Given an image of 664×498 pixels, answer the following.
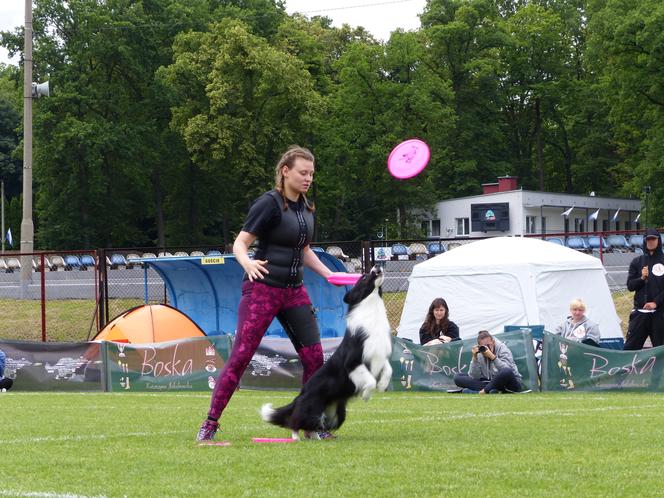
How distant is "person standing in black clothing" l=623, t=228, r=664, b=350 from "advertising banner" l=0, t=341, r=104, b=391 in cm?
756

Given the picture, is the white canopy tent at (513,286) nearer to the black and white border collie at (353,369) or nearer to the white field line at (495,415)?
the white field line at (495,415)

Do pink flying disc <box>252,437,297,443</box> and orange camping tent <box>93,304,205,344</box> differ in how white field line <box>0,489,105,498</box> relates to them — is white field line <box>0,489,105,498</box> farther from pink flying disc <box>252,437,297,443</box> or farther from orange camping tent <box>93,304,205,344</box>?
orange camping tent <box>93,304,205,344</box>

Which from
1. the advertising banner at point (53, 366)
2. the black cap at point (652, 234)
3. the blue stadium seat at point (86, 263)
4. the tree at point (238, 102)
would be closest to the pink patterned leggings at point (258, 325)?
the black cap at point (652, 234)

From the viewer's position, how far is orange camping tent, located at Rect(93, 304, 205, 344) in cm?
1889

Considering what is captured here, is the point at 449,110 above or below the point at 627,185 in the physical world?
above

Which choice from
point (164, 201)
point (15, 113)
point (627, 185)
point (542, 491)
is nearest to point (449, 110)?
point (627, 185)

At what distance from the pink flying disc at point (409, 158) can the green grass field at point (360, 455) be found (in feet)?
61.6

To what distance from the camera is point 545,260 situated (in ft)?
58.6

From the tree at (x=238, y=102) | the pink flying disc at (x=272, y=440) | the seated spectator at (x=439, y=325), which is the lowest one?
the pink flying disc at (x=272, y=440)

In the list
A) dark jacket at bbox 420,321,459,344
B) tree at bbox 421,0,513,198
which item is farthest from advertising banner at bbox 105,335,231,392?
tree at bbox 421,0,513,198

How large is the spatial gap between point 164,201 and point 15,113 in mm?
31155

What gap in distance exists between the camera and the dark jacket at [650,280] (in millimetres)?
14727

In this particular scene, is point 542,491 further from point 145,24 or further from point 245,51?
point 145,24

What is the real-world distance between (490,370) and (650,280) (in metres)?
2.84
